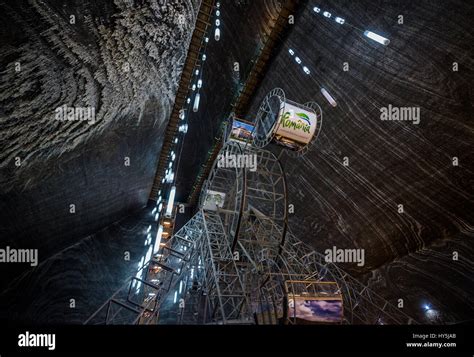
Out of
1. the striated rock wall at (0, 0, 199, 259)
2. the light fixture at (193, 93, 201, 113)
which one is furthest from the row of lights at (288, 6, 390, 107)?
the light fixture at (193, 93, 201, 113)

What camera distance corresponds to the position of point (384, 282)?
9.08 metres

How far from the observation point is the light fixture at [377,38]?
23.9ft

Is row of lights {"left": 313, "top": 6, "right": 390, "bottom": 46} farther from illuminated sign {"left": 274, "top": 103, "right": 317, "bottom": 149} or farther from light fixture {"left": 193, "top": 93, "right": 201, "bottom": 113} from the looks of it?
light fixture {"left": 193, "top": 93, "right": 201, "bottom": 113}

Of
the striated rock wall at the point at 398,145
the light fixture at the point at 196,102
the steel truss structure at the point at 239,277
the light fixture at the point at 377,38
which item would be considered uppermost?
the light fixture at the point at 196,102

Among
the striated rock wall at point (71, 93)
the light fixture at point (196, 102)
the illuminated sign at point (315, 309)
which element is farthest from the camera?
the light fixture at point (196, 102)

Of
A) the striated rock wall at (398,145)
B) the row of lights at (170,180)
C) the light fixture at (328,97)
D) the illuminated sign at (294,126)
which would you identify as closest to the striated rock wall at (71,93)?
the row of lights at (170,180)

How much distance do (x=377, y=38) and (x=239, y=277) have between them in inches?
316

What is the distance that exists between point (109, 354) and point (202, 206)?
912cm

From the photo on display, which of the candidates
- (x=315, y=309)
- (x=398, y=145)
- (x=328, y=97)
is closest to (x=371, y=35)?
(x=328, y=97)

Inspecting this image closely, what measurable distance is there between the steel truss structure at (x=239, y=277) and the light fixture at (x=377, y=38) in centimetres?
494

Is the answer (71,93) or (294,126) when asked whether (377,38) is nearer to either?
(294,126)

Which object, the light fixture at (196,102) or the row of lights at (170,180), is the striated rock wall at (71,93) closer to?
the row of lights at (170,180)

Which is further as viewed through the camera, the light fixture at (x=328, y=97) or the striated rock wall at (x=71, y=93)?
the light fixture at (x=328, y=97)

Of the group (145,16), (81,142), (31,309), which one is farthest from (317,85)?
(31,309)
